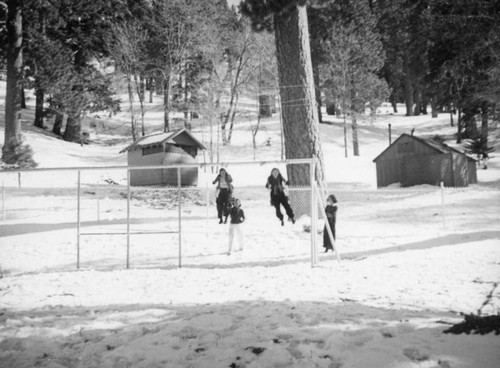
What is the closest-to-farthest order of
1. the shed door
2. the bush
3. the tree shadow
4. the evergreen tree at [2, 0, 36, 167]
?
1. the tree shadow
2. the bush
3. the evergreen tree at [2, 0, 36, 167]
4. the shed door

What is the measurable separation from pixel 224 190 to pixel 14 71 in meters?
20.3

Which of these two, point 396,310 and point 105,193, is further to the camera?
point 105,193

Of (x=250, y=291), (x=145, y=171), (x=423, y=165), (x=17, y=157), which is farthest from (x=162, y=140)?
(x=250, y=291)

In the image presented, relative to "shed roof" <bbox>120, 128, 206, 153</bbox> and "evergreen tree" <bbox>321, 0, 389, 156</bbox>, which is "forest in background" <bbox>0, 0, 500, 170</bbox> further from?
"shed roof" <bbox>120, 128, 206, 153</bbox>

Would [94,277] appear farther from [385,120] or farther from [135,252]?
[385,120]

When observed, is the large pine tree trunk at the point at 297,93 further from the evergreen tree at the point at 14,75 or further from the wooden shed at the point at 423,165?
the evergreen tree at the point at 14,75

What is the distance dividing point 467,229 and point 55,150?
27.2m

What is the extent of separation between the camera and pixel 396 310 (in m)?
4.67

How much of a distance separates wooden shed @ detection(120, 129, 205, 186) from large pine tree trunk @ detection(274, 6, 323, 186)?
1299 centimetres

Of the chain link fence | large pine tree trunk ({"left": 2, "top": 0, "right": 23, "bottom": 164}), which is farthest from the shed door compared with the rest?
large pine tree trunk ({"left": 2, "top": 0, "right": 23, "bottom": 164})

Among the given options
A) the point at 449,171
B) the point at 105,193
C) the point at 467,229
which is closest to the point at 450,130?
the point at 449,171

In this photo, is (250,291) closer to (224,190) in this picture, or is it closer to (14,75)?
(224,190)

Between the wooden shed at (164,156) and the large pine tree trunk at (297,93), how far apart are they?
12993 millimetres

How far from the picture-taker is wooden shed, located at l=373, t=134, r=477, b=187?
2397 cm
